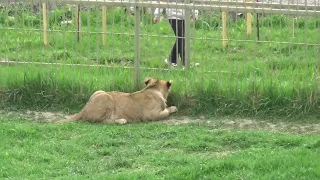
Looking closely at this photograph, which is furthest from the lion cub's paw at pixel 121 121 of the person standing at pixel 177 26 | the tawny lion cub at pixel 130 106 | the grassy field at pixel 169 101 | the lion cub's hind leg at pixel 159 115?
Answer: the person standing at pixel 177 26

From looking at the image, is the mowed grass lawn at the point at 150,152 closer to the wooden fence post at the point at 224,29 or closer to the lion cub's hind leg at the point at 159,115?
the lion cub's hind leg at the point at 159,115

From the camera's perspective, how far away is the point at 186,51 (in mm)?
11492

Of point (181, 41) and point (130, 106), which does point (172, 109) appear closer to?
point (130, 106)

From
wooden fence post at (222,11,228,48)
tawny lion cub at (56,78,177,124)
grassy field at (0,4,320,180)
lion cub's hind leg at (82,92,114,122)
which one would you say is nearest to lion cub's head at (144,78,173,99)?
tawny lion cub at (56,78,177,124)

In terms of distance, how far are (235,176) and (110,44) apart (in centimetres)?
445

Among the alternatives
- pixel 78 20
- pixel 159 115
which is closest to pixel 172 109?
pixel 159 115

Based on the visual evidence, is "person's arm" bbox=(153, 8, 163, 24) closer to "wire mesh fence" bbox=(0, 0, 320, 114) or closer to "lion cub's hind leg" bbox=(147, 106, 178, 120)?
"wire mesh fence" bbox=(0, 0, 320, 114)

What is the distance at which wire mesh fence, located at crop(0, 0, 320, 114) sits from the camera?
1095cm

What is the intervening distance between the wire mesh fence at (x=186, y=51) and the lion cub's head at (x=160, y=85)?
0.21 m

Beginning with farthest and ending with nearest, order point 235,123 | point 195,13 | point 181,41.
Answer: point 195,13 < point 181,41 < point 235,123

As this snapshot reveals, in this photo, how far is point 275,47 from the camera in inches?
440

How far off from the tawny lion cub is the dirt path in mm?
229

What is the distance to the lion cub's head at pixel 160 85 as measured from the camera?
1114cm

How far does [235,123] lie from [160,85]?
45.1 inches
